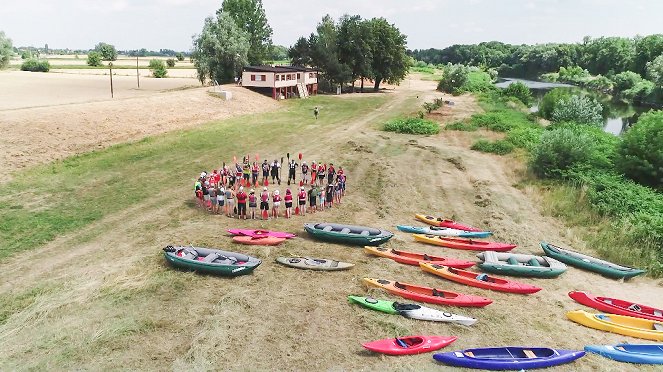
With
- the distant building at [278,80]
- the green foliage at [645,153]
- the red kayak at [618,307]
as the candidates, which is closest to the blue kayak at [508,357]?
the red kayak at [618,307]

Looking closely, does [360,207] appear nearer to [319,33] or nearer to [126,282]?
[126,282]

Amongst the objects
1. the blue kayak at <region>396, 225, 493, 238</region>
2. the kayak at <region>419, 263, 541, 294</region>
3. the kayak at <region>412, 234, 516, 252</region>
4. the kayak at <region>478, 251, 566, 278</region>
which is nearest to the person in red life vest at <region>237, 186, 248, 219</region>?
the blue kayak at <region>396, 225, 493, 238</region>

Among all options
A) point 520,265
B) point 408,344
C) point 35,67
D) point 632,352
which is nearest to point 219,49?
point 520,265

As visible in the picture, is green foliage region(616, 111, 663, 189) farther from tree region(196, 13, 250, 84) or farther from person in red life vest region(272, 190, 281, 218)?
tree region(196, 13, 250, 84)

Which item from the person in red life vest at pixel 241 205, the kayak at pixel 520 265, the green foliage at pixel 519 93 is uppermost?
the green foliage at pixel 519 93

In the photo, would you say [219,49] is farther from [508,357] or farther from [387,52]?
[508,357]

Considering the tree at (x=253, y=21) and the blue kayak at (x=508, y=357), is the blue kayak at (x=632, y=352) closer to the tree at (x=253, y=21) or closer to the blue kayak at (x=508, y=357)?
the blue kayak at (x=508, y=357)
